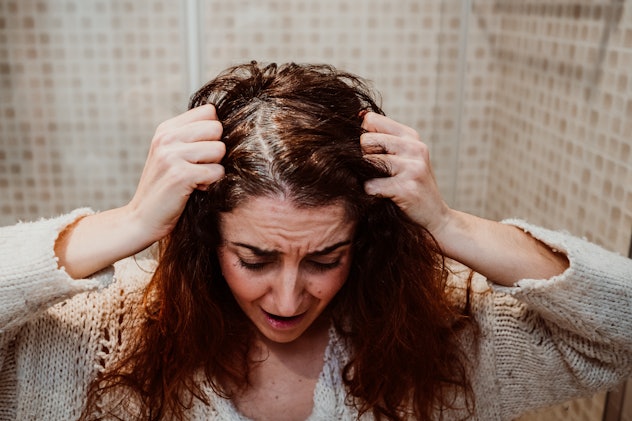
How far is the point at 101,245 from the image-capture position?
1005mm

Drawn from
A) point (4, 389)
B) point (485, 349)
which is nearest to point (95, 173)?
point (4, 389)

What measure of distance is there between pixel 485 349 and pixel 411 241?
27 centimetres

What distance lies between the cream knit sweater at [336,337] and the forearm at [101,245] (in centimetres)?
2

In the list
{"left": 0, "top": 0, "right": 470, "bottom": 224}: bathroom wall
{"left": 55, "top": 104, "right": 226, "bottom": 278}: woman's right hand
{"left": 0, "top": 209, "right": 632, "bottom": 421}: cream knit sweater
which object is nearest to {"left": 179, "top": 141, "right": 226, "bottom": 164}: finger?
{"left": 55, "top": 104, "right": 226, "bottom": 278}: woman's right hand

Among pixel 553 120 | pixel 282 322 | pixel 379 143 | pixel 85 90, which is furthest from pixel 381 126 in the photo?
pixel 85 90

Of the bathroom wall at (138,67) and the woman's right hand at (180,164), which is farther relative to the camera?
the bathroom wall at (138,67)

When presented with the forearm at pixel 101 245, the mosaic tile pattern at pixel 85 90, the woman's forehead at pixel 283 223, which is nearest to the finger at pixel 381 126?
the woman's forehead at pixel 283 223

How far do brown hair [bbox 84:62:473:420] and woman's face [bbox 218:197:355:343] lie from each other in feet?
0.07

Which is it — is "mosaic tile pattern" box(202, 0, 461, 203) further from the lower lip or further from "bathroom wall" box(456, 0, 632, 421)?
the lower lip

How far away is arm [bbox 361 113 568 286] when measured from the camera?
98 cm

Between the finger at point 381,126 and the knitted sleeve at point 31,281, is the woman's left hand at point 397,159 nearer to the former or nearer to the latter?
the finger at point 381,126

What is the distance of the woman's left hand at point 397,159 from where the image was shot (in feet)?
3.18

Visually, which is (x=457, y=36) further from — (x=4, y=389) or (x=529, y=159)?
(x=4, y=389)

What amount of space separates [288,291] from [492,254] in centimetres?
33
